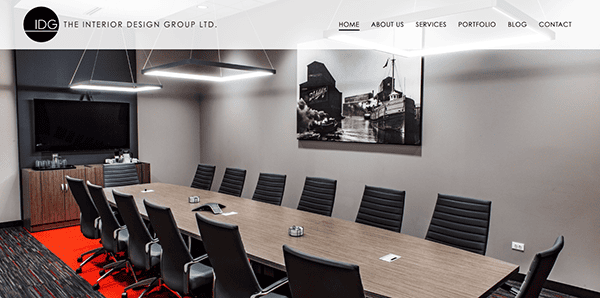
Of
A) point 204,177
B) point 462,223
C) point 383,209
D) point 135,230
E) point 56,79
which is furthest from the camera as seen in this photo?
point 56,79

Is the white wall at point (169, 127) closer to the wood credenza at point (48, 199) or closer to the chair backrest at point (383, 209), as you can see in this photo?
the wood credenza at point (48, 199)

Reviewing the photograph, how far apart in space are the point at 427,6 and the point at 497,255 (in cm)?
291

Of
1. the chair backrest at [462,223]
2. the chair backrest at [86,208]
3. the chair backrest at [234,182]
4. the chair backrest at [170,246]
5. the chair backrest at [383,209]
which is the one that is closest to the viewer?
the chair backrest at [170,246]

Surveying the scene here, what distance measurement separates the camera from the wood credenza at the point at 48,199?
233 inches

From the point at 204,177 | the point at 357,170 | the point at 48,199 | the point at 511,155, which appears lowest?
the point at 48,199

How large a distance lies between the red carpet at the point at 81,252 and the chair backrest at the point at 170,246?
86 centimetres

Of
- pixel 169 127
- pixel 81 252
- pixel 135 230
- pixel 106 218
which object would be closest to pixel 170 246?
pixel 135 230

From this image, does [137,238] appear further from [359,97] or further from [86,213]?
[359,97]

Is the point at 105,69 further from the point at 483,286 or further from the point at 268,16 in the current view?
the point at 483,286

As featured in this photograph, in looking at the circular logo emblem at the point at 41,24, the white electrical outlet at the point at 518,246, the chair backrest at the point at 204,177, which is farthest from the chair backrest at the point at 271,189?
the circular logo emblem at the point at 41,24

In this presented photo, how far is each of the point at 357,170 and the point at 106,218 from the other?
10.4 ft

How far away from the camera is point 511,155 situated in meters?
4.10

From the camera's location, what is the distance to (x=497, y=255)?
421cm

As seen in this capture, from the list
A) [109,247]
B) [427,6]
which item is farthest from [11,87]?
[427,6]
